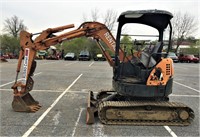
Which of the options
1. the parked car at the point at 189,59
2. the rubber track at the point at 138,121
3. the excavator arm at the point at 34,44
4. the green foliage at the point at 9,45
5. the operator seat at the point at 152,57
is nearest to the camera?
the rubber track at the point at 138,121

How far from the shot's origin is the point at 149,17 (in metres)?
Result: 6.29

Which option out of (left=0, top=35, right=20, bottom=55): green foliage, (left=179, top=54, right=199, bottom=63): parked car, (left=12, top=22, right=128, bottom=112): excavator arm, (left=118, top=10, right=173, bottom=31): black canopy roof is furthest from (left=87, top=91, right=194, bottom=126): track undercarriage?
(left=0, top=35, right=20, bottom=55): green foliage

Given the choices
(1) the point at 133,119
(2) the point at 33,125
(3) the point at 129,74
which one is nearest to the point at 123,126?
(1) the point at 133,119

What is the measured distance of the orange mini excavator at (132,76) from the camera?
5.57 m

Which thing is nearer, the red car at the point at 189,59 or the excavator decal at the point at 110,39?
the excavator decal at the point at 110,39

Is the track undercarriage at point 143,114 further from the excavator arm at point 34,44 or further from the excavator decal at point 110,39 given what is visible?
the excavator decal at point 110,39

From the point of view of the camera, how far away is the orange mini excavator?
219 inches

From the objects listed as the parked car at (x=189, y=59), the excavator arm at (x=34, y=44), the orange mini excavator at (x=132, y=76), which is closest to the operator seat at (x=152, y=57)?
A: the orange mini excavator at (x=132, y=76)

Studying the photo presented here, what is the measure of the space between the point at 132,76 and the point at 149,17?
1.70m

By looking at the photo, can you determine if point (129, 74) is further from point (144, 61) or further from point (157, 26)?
point (157, 26)

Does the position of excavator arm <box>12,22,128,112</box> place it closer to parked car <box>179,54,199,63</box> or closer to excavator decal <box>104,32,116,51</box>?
excavator decal <box>104,32,116,51</box>

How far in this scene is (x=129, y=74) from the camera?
6.27m

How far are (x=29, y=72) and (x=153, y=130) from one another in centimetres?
375

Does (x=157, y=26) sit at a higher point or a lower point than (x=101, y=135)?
higher
